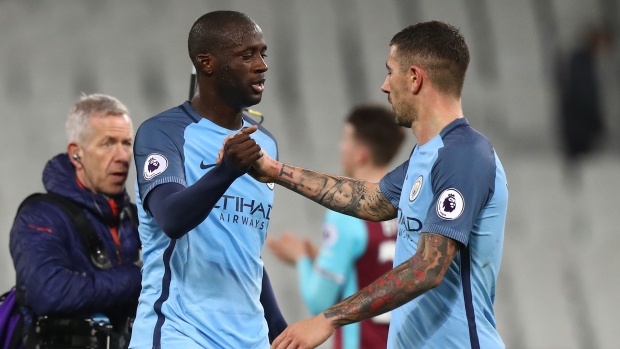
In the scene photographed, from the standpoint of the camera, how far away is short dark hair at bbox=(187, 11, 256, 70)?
367cm

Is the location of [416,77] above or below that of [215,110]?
above

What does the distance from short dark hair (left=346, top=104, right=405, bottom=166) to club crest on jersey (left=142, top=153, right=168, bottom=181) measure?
7.88 ft

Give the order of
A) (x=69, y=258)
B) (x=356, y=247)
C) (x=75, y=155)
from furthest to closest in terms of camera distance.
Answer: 1. (x=356, y=247)
2. (x=75, y=155)
3. (x=69, y=258)

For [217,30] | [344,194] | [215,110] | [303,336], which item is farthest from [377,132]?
[303,336]

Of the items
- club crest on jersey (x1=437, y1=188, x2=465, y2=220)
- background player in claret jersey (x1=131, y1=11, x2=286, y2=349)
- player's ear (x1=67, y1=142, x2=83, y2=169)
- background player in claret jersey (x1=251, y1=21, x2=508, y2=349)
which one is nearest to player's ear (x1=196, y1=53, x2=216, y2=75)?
background player in claret jersey (x1=131, y1=11, x2=286, y2=349)

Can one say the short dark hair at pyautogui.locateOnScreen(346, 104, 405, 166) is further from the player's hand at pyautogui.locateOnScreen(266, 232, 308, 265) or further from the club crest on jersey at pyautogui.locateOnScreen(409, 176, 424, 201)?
the club crest on jersey at pyautogui.locateOnScreen(409, 176, 424, 201)

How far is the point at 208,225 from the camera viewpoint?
364cm

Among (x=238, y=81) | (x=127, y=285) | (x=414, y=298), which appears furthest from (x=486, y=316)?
(x=127, y=285)

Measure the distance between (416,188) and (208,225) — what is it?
0.76 metres

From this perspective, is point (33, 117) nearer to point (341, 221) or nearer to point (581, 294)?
point (341, 221)

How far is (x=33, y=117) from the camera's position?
8891 millimetres

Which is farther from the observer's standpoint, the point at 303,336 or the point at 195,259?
the point at 195,259

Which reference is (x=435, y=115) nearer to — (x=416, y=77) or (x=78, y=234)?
(x=416, y=77)

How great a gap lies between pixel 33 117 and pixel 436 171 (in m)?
6.24
